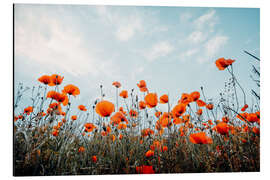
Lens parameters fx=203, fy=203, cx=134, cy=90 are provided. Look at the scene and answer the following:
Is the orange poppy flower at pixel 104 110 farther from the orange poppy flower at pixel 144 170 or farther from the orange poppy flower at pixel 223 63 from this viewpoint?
the orange poppy flower at pixel 223 63

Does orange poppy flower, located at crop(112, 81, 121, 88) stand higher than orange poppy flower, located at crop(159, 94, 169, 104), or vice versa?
orange poppy flower, located at crop(112, 81, 121, 88)

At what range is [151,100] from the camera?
6.39 feet

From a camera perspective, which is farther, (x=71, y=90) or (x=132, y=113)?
(x=132, y=113)

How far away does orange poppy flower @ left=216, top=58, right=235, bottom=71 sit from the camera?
210cm

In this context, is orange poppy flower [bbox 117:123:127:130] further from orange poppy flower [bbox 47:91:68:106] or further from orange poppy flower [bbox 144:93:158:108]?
orange poppy flower [bbox 47:91:68:106]

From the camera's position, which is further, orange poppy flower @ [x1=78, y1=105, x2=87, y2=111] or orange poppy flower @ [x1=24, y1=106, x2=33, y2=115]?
orange poppy flower @ [x1=78, y1=105, x2=87, y2=111]

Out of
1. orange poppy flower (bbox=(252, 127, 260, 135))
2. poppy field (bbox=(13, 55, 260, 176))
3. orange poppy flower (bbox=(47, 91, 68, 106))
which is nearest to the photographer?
poppy field (bbox=(13, 55, 260, 176))

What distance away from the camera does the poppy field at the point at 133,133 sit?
1745 millimetres

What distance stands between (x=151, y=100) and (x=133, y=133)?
377 mm

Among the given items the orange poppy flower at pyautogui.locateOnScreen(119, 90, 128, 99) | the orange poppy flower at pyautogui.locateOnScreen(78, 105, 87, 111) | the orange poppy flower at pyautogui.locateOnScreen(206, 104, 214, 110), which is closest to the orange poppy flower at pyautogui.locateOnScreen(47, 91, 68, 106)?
the orange poppy flower at pyautogui.locateOnScreen(78, 105, 87, 111)

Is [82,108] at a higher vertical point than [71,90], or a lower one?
lower

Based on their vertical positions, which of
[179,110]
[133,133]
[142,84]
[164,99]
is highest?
[142,84]

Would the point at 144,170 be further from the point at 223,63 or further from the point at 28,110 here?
the point at 223,63

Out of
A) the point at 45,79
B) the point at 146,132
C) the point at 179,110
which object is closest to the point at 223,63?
the point at 179,110
